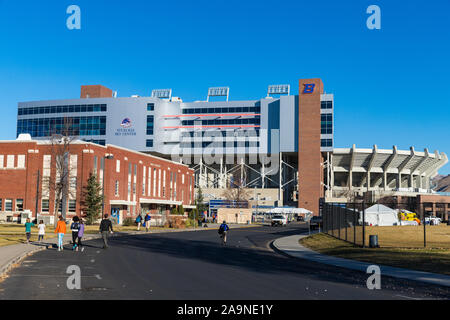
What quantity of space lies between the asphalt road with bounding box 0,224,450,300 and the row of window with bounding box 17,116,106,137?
102033 millimetres

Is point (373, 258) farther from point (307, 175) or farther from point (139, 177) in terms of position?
point (307, 175)

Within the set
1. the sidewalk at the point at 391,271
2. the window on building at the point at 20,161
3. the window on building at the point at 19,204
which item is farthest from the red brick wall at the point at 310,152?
the sidewalk at the point at 391,271

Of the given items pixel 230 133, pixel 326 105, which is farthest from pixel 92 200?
pixel 326 105

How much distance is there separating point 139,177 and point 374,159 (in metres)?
65.1

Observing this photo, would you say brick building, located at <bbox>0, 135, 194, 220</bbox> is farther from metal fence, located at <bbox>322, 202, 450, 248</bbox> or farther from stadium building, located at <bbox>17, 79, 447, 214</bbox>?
stadium building, located at <bbox>17, 79, 447, 214</bbox>

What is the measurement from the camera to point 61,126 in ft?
397

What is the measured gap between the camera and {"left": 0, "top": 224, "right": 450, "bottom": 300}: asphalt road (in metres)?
11.7

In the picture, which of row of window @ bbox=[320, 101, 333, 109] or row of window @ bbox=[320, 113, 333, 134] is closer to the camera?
row of window @ bbox=[320, 113, 333, 134]

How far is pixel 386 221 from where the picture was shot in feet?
190

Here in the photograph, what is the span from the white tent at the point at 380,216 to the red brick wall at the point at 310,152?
176 feet

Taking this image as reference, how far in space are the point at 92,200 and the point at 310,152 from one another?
207 ft

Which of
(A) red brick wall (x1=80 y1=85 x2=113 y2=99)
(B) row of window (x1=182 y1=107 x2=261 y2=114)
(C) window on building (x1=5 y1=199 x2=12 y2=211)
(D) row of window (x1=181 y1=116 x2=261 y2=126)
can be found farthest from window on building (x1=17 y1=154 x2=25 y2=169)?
(A) red brick wall (x1=80 y1=85 x2=113 y2=99)
